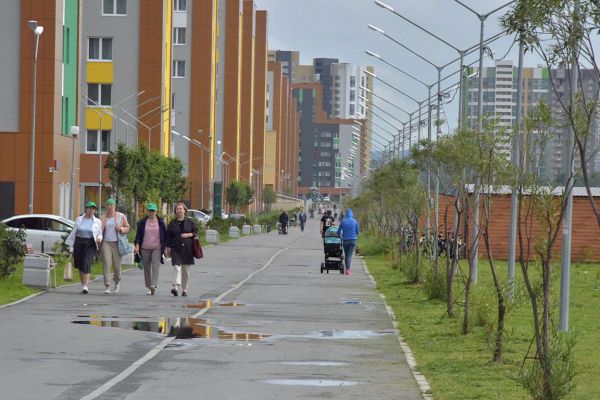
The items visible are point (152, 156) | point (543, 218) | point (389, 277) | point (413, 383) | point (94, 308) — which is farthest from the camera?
point (152, 156)

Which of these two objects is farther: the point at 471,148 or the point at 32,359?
the point at 471,148

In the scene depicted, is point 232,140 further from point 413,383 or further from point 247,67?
point 413,383

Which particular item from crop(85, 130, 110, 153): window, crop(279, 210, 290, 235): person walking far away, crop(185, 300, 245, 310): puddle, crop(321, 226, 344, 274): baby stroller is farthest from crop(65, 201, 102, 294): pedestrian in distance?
crop(279, 210, 290, 235): person walking far away

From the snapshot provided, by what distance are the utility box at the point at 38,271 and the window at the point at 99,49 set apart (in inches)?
2456

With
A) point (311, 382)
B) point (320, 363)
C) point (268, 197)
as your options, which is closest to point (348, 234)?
point (320, 363)

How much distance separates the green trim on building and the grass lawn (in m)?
31.8

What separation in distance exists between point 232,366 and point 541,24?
217 inches

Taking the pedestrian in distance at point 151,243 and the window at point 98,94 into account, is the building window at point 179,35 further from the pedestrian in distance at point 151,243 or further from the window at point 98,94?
the pedestrian in distance at point 151,243

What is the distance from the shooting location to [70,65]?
62.5 m

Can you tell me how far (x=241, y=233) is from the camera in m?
91.8

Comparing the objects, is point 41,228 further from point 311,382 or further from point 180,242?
point 311,382

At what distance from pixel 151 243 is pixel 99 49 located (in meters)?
63.7

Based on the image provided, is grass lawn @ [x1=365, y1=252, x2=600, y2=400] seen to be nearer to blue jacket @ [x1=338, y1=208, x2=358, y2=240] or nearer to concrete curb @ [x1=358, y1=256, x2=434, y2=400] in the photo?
concrete curb @ [x1=358, y1=256, x2=434, y2=400]

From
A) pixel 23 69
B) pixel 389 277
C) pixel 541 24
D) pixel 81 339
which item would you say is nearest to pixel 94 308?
pixel 81 339
